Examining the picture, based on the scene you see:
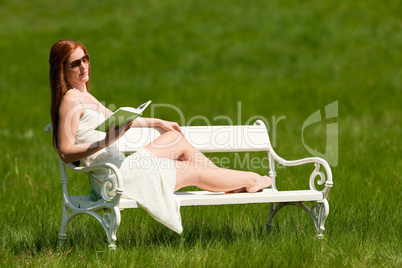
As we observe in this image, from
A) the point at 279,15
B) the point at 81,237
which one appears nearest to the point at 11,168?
the point at 81,237

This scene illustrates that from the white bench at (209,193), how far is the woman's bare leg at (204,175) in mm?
87

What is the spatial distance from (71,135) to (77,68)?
1.55 ft

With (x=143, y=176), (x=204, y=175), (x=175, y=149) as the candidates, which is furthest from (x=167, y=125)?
(x=143, y=176)

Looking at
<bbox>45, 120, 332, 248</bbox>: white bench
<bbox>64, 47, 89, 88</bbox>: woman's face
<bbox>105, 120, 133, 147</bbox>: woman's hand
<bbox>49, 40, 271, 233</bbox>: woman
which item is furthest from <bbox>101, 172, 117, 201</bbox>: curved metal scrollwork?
<bbox>64, 47, 89, 88</bbox>: woman's face

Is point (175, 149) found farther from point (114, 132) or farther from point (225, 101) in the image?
point (225, 101)

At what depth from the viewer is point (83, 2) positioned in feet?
56.2

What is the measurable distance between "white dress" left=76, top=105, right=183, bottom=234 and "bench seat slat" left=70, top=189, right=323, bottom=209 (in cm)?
8

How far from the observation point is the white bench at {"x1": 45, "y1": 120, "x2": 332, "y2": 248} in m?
4.09

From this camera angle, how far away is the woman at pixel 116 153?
164 inches

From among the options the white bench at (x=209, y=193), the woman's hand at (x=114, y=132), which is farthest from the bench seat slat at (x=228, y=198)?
the woman's hand at (x=114, y=132)

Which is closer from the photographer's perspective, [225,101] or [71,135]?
[71,135]

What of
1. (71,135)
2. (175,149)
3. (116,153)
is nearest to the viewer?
(71,135)

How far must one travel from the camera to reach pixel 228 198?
4277 millimetres

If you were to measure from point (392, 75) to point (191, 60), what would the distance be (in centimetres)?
373
